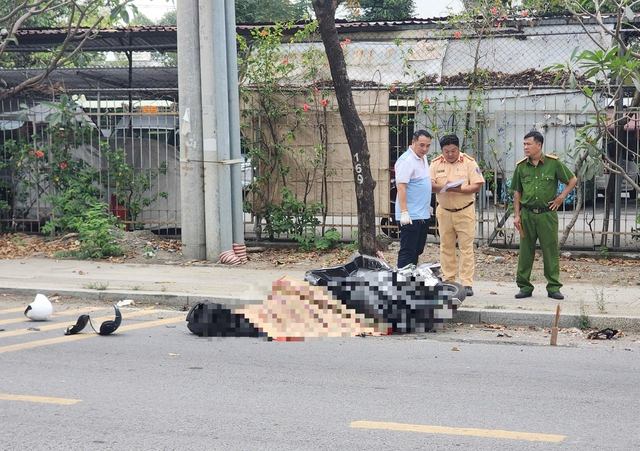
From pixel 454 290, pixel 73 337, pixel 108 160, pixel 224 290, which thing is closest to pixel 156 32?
pixel 108 160

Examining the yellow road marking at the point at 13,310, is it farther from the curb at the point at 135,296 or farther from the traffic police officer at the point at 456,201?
the traffic police officer at the point at 456,201

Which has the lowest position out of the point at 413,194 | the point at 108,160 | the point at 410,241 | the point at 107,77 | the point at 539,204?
the point at 410,241

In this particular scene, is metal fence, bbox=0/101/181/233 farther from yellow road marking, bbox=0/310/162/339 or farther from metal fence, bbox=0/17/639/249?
yellow road marking, bbox=0/310/162/339

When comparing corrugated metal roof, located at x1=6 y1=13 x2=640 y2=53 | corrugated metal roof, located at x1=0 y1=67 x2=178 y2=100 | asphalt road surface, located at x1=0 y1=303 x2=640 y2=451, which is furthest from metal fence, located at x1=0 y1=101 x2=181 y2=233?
asphalt road surface, located at x1=0 y1=303 x2=640 y2=451

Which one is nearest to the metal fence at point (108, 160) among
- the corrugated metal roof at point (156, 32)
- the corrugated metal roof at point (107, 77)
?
the corrugated metal roof at point (156, 32)

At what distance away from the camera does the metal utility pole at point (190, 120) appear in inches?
486

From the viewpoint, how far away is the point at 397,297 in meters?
8.18

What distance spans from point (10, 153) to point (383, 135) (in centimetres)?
627

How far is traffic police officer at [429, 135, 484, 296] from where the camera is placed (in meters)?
9.52

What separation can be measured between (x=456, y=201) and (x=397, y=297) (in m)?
1.92

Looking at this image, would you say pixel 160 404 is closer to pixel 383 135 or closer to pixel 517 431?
pixel 517 431

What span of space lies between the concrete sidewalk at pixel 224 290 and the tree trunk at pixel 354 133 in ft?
3.72

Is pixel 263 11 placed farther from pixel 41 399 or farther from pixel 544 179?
pixel 41 399

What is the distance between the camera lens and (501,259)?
40.0 ft
